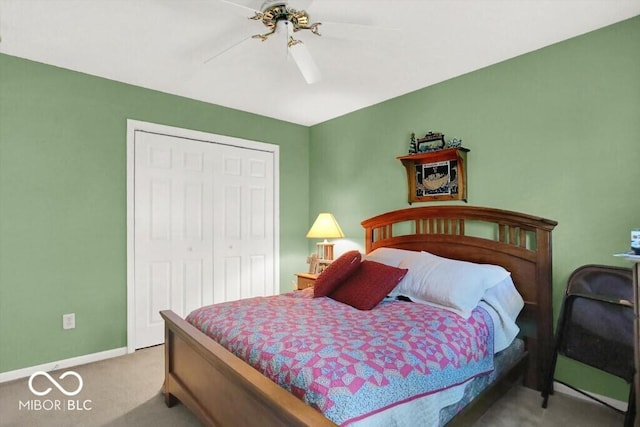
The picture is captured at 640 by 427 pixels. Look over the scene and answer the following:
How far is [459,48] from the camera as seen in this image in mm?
2594

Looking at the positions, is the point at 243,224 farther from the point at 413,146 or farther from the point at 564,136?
the point at 564,136

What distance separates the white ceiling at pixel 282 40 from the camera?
2.11 m

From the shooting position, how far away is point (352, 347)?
158 centimetres

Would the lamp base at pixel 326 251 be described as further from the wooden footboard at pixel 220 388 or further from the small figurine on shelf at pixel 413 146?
the wooden footboard at pixel 220 388

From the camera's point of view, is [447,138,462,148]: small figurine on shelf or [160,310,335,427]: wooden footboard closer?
[160,310,335,427]: wooden footboard

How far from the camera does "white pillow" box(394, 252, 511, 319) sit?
2.22 m

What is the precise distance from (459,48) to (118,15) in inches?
91.1

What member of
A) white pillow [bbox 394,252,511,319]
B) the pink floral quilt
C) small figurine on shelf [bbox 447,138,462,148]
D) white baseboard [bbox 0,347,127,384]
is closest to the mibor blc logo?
white baseboard [bbox 0,347,127,384]

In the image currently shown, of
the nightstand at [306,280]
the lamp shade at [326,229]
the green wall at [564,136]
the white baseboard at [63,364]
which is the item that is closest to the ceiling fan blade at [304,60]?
the green wall at [564,136]

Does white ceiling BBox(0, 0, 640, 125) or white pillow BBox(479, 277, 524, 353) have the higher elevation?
white ceiling BBox(0, 0, 640, 125)

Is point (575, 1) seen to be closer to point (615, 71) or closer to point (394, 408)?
point (615, 71)

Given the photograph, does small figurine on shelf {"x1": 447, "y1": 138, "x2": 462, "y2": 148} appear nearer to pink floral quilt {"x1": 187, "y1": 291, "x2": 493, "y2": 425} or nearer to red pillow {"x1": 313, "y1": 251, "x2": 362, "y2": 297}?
red pillow {"x1": 313, "y1": 251, "x2": 362, "y2": 297}

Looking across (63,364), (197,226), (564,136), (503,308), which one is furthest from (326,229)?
(63,364)

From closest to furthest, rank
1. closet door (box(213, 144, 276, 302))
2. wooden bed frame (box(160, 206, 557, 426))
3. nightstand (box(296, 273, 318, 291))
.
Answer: wooden bed frame (box(160, 206, 557, 426)), nightstand (box(296, 273, 318, 291)), closet door (box(213, 144, 276, 302))
